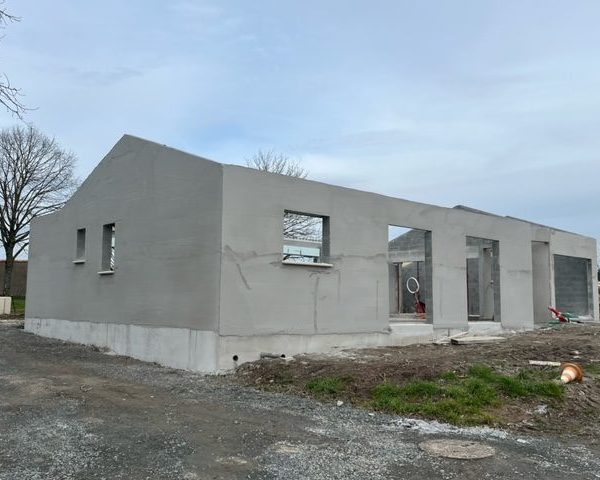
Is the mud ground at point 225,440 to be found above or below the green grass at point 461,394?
below

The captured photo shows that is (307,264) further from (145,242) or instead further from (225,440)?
(225,440)

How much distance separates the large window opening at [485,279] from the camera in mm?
18453

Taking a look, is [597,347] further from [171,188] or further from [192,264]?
[171,188]

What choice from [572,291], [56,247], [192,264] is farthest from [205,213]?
[572,291]

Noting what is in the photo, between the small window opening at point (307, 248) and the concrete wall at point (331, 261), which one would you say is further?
the small window opening at point (307, 248)

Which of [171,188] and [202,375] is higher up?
[171,188]

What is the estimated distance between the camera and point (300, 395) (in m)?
9.23

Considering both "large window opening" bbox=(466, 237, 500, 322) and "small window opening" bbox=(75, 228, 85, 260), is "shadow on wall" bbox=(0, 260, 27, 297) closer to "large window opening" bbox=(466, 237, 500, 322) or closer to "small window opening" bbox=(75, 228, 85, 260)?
"small window opening" bbox=(75, 228, 85, 260)

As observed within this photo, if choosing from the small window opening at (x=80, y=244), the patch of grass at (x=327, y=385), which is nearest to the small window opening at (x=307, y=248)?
the patch of grass at (x=327, y=385)

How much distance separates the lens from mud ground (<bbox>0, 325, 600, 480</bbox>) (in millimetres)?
5289

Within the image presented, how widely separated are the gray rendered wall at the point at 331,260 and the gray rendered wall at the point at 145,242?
18.7 inches

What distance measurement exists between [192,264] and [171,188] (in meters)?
2.07

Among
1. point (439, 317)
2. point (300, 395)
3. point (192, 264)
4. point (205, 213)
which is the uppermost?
point (205, 213)

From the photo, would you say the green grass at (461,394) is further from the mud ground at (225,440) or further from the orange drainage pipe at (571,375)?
the mud ground at (225,440)
